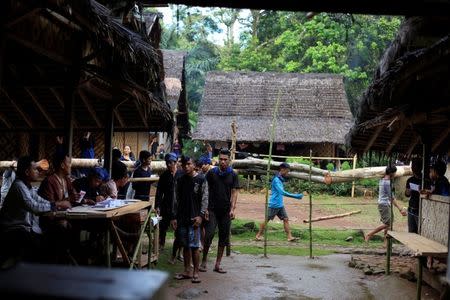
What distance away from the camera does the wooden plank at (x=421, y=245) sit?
18.1 feet

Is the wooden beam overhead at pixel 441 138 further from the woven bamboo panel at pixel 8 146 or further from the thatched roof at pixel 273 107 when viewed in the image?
the thatched roof at pixel 273 107

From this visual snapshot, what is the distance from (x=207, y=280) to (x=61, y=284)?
6.21 m

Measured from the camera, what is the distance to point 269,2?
2.93 metres

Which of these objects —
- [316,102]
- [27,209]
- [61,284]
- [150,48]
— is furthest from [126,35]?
[316,102]

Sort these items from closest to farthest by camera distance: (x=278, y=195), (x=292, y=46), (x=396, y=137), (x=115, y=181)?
(x=115, y=181), (x=396, y=137), (x=278, y=195), (x=292, y=46)

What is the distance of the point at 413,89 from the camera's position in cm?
A: 705

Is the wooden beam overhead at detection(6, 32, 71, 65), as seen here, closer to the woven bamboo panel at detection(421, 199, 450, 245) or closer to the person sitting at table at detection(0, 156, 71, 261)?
the person sitting at table at detection(0, 156, 71, 261)

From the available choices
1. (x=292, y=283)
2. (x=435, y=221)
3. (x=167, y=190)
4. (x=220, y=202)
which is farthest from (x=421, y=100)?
(x=167, y=190)

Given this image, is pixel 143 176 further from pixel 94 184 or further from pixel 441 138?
pixel 441 138

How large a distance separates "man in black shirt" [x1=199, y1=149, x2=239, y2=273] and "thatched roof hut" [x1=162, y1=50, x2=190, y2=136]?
14.0 meters

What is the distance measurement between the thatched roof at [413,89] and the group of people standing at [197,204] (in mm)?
2489

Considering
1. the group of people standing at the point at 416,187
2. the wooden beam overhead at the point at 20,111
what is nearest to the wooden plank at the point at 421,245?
the group of people standing at the point at 416,187

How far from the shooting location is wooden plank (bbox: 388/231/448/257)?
18.1 ft

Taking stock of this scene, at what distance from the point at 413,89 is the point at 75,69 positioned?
455 cm
